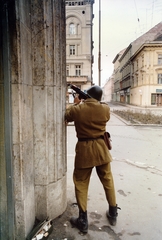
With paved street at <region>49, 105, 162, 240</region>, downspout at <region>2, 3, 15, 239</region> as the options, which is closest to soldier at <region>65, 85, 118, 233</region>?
paved street at <region>49, 105, 162, 240</region>

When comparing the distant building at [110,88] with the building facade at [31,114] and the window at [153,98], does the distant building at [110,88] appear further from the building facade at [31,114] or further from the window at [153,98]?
the building facade at [31,114]

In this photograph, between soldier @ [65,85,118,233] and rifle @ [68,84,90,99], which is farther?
rifle @ [68,84,90,99]

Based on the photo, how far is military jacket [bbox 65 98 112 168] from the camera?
107 inches

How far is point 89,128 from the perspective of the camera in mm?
2746

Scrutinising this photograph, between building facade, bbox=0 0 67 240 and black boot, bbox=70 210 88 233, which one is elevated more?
building facade, bbox=0 0 67 240

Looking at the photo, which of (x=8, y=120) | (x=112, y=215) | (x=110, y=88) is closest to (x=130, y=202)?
(x=112, y=215)

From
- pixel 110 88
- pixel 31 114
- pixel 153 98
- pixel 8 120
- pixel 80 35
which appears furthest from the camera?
pixel 110 88

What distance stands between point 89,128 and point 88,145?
0.22 metres

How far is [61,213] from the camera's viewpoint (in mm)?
3008

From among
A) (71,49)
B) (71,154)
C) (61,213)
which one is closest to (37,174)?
(61,213)

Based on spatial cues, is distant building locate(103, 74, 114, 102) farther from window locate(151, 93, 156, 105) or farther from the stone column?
the stone column

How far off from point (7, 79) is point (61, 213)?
1985 millimetres

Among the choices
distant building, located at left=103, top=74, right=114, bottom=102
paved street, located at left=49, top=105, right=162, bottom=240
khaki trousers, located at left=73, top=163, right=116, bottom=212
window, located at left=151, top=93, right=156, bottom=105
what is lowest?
paved street, located at left=49, top=105, right=162, bottom=240

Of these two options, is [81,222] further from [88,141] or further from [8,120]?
[8,120]
